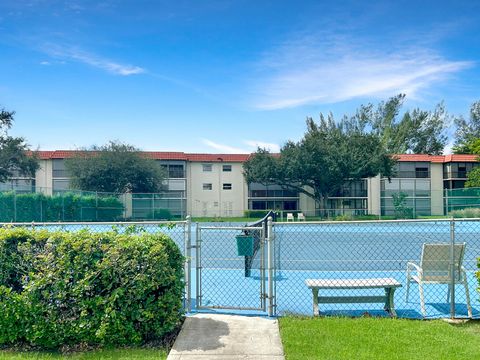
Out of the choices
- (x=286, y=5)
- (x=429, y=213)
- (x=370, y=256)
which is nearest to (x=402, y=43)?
(x=286, y=5)

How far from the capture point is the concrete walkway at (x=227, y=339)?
495cm

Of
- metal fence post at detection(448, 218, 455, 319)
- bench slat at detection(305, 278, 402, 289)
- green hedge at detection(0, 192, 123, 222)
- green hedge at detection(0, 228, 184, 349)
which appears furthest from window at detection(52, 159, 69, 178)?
metal fence post at detection(448, 218, 455, 319)

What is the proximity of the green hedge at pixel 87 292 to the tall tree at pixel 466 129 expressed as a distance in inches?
2565

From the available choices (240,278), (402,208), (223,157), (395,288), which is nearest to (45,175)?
(223,157)

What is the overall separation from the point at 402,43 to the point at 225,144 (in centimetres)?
3309

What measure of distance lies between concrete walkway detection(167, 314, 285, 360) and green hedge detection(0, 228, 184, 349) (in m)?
0.37

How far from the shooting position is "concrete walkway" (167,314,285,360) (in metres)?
4.95

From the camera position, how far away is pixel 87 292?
5.32 m

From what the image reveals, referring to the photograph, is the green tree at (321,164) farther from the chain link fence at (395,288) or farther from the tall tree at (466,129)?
the chain link fence at (395,288)

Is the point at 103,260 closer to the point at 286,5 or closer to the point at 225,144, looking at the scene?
the point at 286,5

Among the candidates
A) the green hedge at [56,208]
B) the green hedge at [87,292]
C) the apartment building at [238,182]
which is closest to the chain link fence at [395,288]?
the green hedge at [87,292]

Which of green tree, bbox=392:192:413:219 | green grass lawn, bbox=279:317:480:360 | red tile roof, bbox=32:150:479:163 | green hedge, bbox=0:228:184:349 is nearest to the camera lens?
green grass lawn, bbox=279:317:480:360

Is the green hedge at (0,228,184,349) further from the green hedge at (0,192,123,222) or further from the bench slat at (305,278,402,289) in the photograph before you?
the green hedge at (0,192,123,222)

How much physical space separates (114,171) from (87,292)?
137ft
